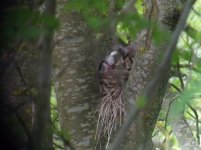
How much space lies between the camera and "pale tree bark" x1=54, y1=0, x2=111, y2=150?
287cm

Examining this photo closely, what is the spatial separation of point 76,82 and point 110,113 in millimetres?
289

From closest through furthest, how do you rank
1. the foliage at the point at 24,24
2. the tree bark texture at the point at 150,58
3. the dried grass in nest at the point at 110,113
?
the foliage at the point at 24,24 < the tree bark texture at the point at 150,58 < the dried grass in nest at the point at 110,113

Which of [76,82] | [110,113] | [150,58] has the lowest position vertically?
[110,113]

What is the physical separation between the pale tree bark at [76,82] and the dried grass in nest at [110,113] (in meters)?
0.05

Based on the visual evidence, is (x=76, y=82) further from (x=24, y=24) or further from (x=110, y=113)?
(x=24, y=24)

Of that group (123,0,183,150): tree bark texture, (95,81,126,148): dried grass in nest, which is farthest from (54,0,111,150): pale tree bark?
(123,0,183,150): tree bark texture

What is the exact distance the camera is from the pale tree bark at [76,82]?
2.87 metres

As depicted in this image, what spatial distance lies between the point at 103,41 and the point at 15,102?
2.01 m

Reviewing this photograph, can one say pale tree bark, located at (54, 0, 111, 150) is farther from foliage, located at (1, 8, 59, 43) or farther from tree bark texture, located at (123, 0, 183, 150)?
foliage, located at (1, 8, 59, 43)

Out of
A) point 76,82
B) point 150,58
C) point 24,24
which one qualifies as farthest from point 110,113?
point 24,24

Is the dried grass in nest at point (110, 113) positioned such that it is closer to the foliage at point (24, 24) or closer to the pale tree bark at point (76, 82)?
the pale tree bark at point (76, 82)

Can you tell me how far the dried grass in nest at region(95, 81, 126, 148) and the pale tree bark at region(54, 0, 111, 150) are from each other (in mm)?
47

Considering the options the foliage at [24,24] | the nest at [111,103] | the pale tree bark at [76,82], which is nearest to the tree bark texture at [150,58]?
the nest at [111,103]

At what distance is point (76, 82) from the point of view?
2885 mm
